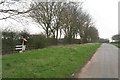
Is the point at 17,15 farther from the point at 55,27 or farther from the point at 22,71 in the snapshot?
the point at 55,27

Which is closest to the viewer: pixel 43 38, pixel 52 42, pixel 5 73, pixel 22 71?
pixel 5 73

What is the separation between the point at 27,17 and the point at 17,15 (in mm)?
757

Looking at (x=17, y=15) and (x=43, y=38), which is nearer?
(x=17, y=15)

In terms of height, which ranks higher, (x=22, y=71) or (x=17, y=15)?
(x=17, y=15)

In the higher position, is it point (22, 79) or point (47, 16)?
point (47, 16)

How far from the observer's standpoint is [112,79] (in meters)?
13.1

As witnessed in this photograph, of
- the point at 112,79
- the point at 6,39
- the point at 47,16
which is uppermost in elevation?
the point at 47,16

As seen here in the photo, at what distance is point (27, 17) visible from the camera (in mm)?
18547

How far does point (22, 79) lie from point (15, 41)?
67.4 feet

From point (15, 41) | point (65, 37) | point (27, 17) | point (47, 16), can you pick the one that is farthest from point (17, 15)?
point (65, 37)

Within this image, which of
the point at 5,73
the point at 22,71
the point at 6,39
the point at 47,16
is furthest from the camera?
the point at 47,16

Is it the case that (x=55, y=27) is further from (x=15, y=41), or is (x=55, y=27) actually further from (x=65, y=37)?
(x=15, y=41)

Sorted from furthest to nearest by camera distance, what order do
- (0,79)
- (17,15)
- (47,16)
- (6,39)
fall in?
(47,16) → (6,39) → (17,15) → (0,79)

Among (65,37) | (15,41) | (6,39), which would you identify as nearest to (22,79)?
(6,39)
